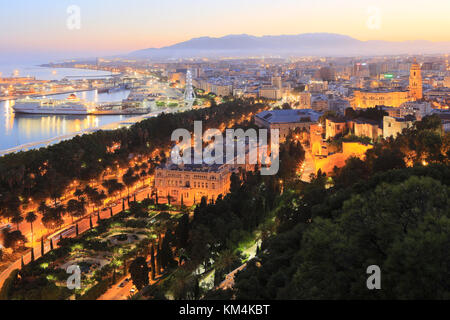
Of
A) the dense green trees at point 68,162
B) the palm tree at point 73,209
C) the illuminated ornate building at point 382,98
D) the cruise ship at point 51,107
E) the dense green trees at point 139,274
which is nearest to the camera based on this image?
the dense green trees at point 139,274

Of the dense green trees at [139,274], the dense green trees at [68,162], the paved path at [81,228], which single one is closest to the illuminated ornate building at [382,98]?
the dense green trees at [68,162]

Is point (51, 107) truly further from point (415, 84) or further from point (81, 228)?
point (81, 228)

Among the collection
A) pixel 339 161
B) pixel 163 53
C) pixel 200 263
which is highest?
pixel 163 53

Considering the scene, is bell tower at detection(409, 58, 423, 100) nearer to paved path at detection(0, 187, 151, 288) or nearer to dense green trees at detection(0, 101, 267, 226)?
dense green trees at detection(0, 101, 267, 226)

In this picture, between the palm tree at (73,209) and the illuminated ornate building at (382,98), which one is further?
the illuminated ornate building at (382,98)

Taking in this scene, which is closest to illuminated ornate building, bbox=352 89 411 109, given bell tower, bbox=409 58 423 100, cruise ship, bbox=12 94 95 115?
bell tower, bbox=409 58 423 100

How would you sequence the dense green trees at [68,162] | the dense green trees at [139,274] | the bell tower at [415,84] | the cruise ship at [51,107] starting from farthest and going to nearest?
the cruise ship at [51,107], the bell tower at [415,84], the dense green trees at [68,162], the dense green trees at [139,274]

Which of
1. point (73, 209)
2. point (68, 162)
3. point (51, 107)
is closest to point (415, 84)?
point (68, 162)

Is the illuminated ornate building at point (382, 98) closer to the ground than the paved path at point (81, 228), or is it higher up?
higher up

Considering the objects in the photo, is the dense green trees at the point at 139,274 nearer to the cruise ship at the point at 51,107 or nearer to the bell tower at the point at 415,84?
the bell tower at the point at 415,84
